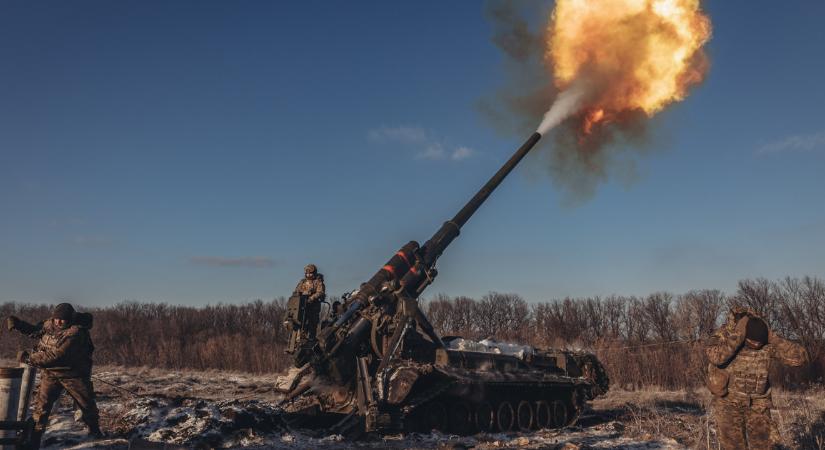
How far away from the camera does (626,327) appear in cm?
4525

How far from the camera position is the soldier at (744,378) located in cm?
675

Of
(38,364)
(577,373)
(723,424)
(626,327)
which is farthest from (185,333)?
(723,424)

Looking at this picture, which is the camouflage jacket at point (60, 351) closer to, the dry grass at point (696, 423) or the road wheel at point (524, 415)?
the dry grass at point (696, 423)

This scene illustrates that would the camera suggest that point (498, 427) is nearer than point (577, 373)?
Yes

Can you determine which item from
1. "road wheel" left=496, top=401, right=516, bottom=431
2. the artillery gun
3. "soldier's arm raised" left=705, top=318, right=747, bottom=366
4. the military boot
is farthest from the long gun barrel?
"soldier's arm raised" left=705, top=318, right=747, bottom=366

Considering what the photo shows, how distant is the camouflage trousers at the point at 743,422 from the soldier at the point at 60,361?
8.07 meters

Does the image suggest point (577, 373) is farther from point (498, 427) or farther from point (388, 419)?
point (388, 419)

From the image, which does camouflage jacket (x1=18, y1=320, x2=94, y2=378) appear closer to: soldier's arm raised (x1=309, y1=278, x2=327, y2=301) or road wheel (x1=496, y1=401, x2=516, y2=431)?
soldier's arm raised (x1=309, y1=278, x2=327, y2=301)

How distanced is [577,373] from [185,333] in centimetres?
3460

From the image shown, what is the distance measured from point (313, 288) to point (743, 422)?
852 centimetres

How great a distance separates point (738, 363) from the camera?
272 inches

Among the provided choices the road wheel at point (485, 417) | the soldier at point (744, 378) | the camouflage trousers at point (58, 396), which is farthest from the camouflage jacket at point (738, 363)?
the camouflage trousers at point (58, 396)

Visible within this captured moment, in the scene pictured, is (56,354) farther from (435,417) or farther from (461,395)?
(461,395)

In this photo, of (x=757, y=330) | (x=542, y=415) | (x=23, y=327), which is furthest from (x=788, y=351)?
(x=23, y=327)
